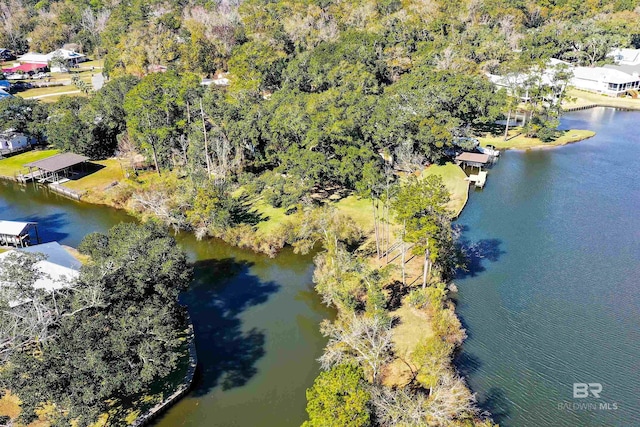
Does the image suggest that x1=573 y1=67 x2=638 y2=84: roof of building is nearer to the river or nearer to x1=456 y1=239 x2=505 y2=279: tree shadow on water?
the river

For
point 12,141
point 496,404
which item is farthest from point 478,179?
point 12,141

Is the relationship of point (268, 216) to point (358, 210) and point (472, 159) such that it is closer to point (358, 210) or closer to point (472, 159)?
point (358, 210)

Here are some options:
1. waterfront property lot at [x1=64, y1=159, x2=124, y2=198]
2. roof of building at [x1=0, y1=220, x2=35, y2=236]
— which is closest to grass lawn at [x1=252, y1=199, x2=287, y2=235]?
waterfront property lot at [x1=64, y1=159, x2=124, y2=198]

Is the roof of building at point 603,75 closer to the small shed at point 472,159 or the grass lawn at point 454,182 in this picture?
the small shed at point 472,159

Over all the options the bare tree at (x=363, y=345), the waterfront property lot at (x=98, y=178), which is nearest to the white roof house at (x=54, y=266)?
the bare tree at (x=363, y=345)

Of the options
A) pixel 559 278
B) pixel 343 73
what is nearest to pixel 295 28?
pixel 343 73

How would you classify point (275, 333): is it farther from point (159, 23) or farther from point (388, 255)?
point (159, 23)
